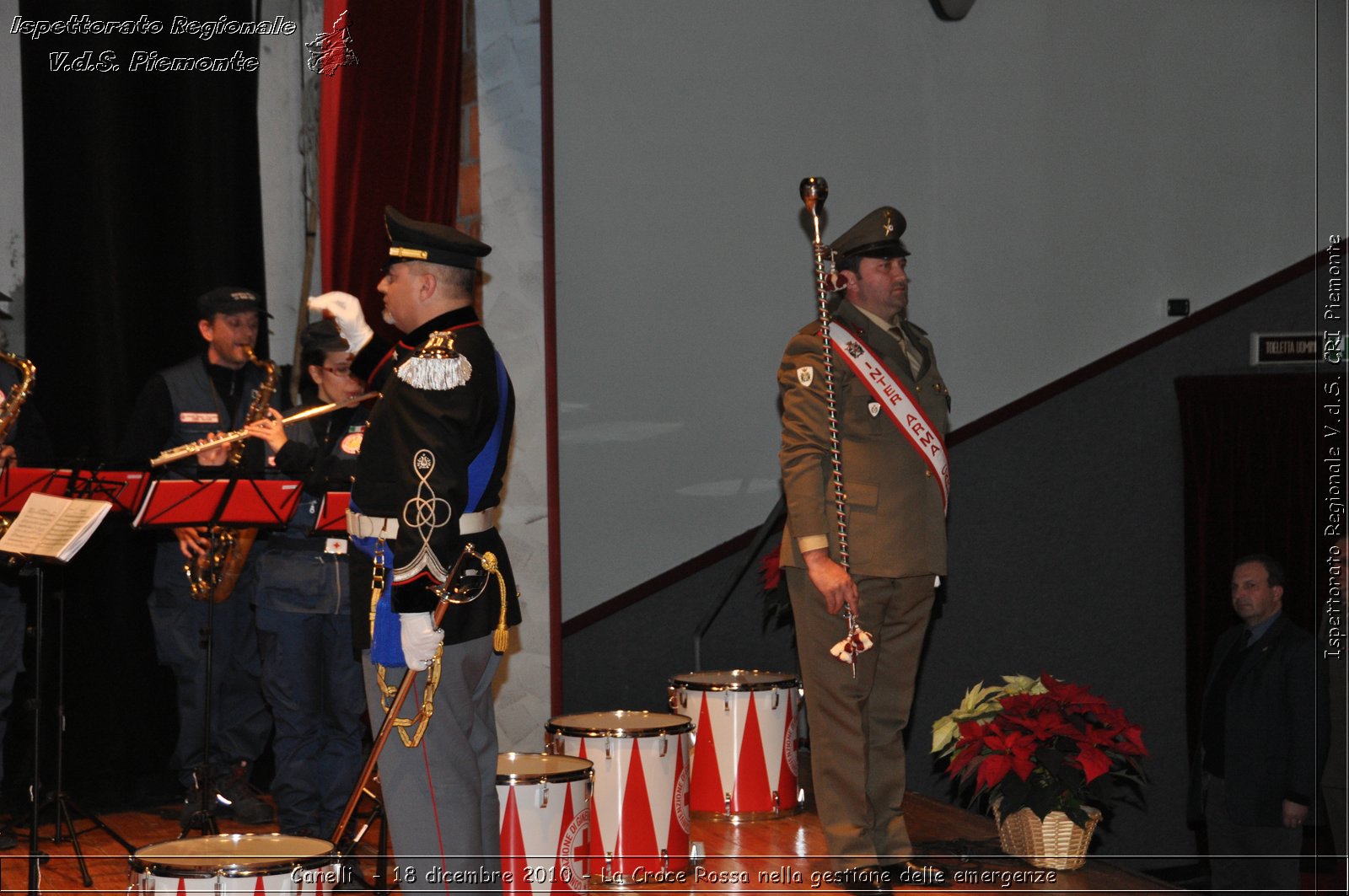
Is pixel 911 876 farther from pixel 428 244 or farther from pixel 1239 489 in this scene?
pixel 1239 489

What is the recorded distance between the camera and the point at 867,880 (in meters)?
3.71

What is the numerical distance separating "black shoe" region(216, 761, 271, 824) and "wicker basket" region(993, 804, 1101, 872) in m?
2.43

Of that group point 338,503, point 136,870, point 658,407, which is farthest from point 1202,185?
point 136,870

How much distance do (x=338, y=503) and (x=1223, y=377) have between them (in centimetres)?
454

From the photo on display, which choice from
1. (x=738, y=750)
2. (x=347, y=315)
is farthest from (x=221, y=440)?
(x=738, y=750)

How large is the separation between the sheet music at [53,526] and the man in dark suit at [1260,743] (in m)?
3.51

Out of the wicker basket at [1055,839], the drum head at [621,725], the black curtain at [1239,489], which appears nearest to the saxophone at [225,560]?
the drum head at [621,725]

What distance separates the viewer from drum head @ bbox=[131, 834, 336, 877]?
2.70 m

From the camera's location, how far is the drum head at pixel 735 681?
15.3ft

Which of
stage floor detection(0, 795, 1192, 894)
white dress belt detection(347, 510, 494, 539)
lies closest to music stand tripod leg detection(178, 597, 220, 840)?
stage floor detection(0, 795, 1192, 894)

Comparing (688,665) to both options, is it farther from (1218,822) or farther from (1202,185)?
(1202,185)

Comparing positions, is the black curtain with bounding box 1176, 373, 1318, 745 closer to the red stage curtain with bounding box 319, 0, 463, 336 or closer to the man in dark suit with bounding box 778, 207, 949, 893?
the man in dark suit with bounding box 778, 207, 949, 893

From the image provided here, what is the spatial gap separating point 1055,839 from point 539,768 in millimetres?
1545

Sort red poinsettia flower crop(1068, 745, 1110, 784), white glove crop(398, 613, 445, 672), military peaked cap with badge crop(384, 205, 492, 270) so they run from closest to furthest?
1. white glove crop(398, 613, 445, 672)
2. military peaked cap with badge crop(384, 205, 492, 270)
3. red poinsettia flower crop(1068, 745, 1110, 784)
